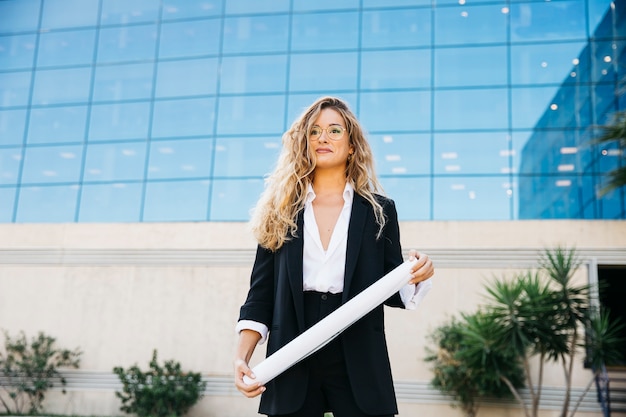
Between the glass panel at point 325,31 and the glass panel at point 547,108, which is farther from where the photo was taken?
the glass panel at point 325,31

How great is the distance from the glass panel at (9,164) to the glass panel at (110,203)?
2332 mm

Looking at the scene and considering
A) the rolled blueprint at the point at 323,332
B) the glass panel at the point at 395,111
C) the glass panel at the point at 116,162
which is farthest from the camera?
the glass panel at the point at 116,162

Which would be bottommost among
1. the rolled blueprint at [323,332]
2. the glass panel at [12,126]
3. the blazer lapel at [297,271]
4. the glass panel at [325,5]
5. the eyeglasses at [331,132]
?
the rolled blueprint at [323,332]

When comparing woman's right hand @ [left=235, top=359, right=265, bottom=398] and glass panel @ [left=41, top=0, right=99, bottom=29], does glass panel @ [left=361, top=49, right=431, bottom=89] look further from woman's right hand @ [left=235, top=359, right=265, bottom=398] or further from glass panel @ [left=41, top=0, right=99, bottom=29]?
woman's right hand @ [left=235, top=359, right=265, bottom=398]

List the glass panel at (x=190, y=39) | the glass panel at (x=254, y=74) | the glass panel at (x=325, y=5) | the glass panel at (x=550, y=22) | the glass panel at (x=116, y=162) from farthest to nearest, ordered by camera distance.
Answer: the glass panel at (x=190, y=39)
the glass panel at (x=325, y=5)
the glass panel at (x=254, y=74)
the glass panel at (x=116, y=162)
the glass panel at (x=550, y=22)

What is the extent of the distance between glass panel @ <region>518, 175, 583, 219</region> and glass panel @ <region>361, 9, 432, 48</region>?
15.5ft

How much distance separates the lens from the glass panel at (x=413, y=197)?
16688 mm

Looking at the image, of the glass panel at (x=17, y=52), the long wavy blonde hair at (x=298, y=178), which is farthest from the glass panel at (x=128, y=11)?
the long wavy blonde hair at (x=298, y=178)

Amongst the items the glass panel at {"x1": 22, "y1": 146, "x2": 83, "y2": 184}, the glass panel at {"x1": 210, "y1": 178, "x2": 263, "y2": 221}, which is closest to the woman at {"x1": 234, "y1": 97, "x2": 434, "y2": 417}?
the glass panel at {"x1": 210, "y1": 178, "x2": 263, "y2": 221}

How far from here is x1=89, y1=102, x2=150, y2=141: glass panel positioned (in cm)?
1864

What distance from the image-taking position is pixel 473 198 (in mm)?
16516

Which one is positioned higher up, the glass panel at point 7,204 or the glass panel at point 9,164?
the glass panel at point 9,164

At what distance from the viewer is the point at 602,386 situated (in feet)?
41.7

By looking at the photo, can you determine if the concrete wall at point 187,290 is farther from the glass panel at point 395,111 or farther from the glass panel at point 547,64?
the glass panel at point 547,64
